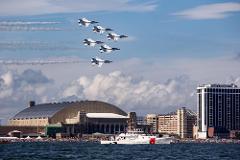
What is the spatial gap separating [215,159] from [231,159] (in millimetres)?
4335

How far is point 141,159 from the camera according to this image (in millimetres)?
174500

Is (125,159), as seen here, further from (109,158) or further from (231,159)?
(231,159)

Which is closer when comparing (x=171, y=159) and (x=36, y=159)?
(x=36, y=159)

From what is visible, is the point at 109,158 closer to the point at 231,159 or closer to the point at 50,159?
the point at 50,159

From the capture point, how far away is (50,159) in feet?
547

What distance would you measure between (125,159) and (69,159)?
1419 cm

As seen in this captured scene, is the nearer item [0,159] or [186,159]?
[0,159]

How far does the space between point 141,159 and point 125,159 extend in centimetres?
429

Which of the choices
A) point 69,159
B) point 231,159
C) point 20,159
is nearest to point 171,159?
point 231,159

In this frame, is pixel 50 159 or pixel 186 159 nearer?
pixel 50 159

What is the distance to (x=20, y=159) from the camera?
165875 mm

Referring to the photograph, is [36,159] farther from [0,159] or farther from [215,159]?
[215,159]

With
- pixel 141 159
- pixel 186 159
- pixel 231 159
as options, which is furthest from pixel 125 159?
pixel 231 159

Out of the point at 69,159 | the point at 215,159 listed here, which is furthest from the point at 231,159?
the point at 69,159
